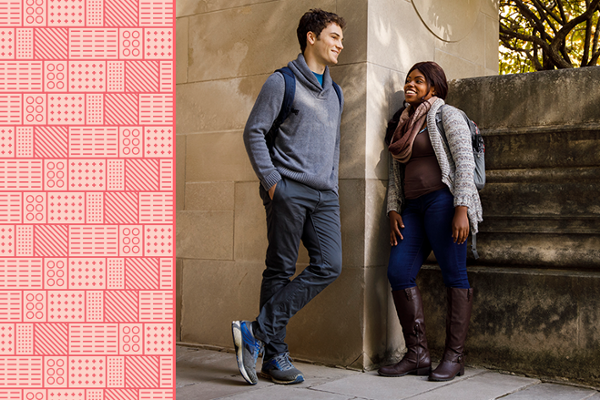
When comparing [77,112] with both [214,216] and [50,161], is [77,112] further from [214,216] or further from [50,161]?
[214,216]

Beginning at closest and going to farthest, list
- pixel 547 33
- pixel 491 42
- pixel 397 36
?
pixel 397 36 → pixel 491 42 → pixel 547 33

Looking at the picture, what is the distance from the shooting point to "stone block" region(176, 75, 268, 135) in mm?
4641

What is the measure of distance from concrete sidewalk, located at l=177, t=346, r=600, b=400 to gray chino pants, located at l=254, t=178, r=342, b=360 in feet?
0.98

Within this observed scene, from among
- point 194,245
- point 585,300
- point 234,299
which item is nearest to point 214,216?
point 194,245

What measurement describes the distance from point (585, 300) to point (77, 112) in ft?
10.5

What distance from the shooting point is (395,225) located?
4.11m

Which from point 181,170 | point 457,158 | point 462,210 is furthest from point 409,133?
point 181,170

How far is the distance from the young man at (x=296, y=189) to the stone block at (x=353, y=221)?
0.73ft

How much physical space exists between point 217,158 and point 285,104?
1.15 meters

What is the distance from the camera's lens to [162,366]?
155 centimetres

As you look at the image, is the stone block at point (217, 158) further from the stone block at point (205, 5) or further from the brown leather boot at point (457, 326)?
the brown leather boot at point (457, 326)

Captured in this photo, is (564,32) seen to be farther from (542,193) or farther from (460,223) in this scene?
(460,223)

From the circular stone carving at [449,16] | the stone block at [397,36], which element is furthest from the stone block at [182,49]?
the circular stone carving at [449,16]

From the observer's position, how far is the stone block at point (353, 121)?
164 inches
